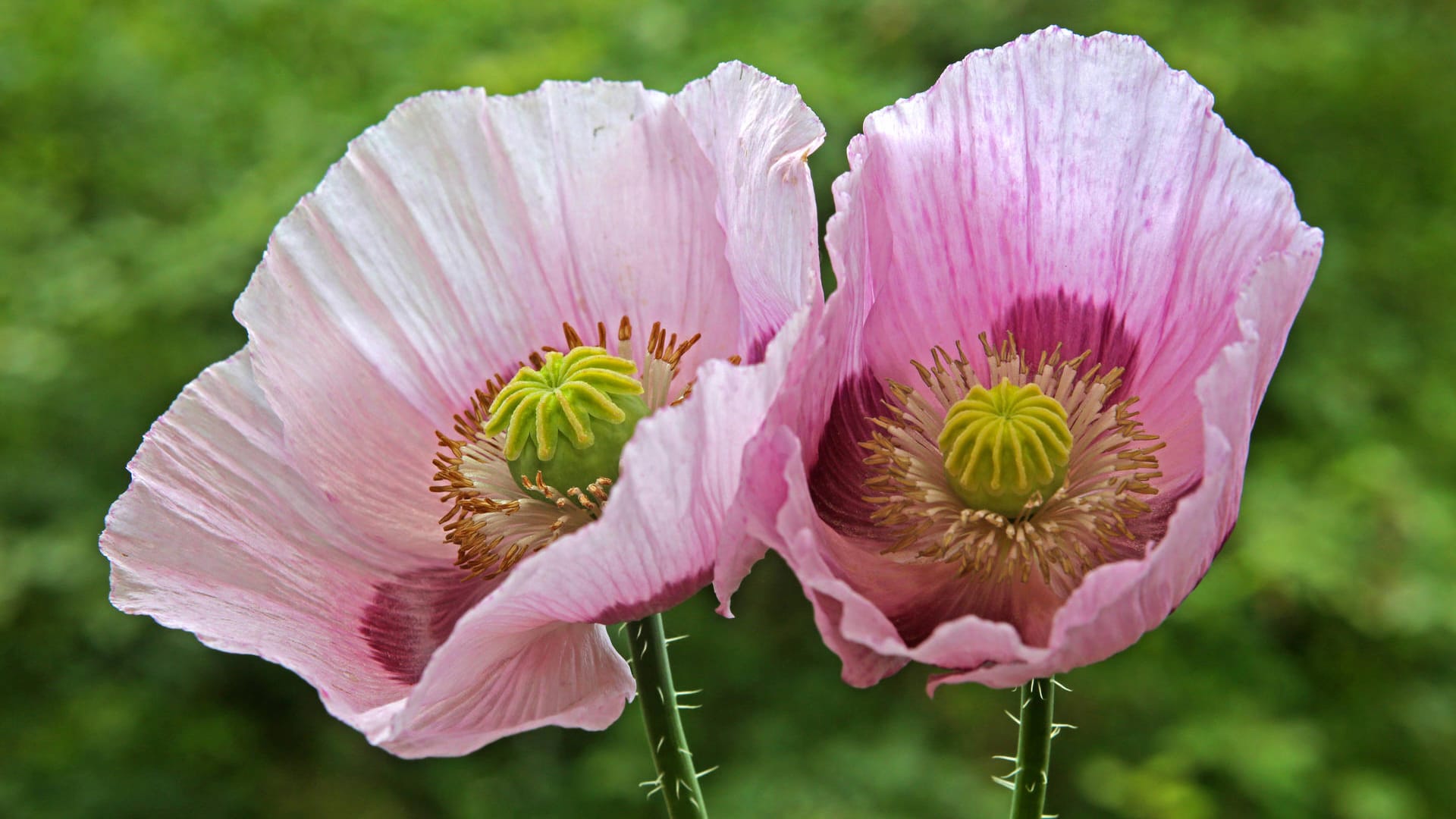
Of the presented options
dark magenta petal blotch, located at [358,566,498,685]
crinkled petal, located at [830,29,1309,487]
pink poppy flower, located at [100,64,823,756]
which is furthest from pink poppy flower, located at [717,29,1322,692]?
dark magenta petal blotch, located at [358,566,498,685]

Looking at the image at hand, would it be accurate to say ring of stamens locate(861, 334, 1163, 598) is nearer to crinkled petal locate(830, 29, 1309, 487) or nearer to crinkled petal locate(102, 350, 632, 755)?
crinkled petal locate(830, 29, 1309, 487)

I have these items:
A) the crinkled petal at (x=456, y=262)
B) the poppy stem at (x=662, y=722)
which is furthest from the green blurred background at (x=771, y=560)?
the poppy stem at (x=662, y=722)

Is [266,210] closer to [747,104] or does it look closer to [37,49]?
[37,49]

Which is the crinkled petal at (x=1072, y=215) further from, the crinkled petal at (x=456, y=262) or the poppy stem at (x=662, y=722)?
the poppy stem at (x=662, y=722)

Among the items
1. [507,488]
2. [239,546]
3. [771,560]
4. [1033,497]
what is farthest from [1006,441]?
[771,560]

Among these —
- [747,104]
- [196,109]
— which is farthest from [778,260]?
[196,109]
